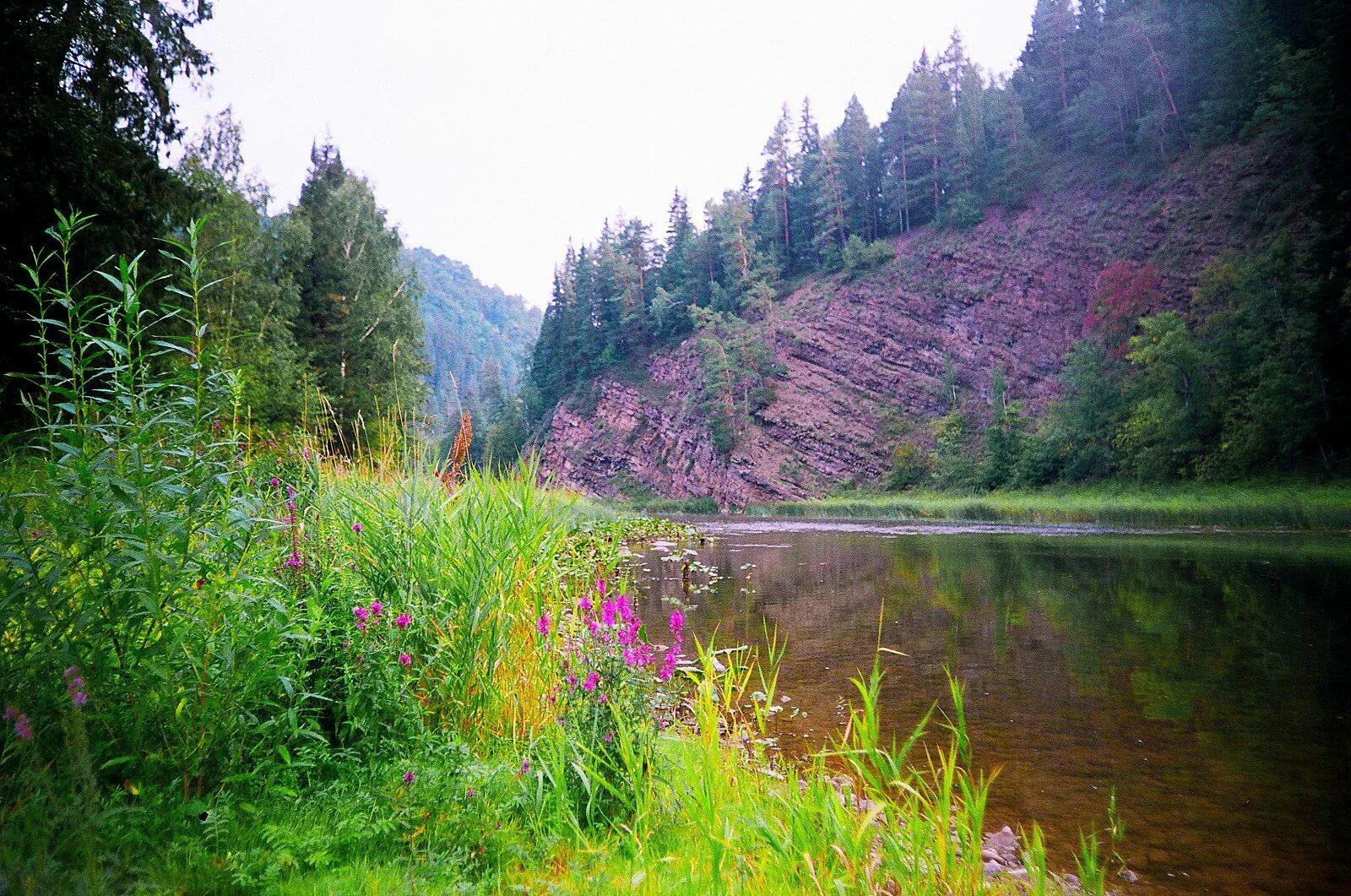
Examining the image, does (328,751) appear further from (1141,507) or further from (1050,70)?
(1050,70)

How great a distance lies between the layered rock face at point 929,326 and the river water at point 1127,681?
3117cm

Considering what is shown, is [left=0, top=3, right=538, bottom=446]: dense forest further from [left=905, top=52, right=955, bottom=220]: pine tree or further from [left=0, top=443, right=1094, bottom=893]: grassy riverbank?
[left=905, top=52, right=955, bottom=220]: pine tree

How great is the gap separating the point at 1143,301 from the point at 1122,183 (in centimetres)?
1308

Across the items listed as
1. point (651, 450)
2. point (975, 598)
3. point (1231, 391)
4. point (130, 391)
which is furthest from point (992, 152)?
point (130, 391)

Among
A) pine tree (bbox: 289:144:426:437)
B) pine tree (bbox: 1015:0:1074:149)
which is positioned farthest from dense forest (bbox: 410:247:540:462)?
pine tree (bbox: 1015:0:1074:149)

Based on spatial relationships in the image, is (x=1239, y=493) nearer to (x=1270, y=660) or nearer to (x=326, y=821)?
(x=1270, y=660)

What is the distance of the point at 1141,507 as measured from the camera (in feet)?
83.7

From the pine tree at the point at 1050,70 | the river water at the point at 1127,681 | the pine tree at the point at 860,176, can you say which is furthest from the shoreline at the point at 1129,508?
the pine tree at the point at 1050,70

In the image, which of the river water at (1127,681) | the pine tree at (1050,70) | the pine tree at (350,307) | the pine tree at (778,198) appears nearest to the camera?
the river water at (1127,681)

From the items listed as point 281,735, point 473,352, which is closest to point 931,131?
point 281,735

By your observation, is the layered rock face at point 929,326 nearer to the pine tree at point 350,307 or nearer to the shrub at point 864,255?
the shrub at point 864,255

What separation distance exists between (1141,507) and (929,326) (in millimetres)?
24617

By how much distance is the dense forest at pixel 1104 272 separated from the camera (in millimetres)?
25078

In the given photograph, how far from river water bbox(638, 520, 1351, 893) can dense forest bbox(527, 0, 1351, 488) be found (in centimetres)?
1504
